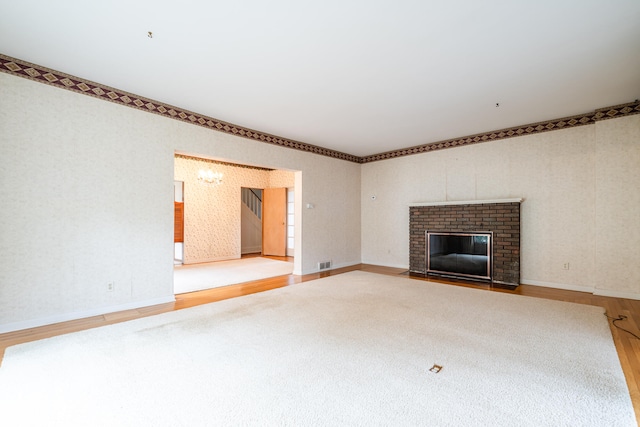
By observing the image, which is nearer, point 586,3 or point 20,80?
point 586,3

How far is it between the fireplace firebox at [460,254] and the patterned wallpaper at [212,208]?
460cm

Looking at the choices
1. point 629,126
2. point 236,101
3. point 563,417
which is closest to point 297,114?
point 236,101

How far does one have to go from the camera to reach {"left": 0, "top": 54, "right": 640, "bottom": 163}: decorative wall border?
3287 mm

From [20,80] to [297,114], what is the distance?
323cm

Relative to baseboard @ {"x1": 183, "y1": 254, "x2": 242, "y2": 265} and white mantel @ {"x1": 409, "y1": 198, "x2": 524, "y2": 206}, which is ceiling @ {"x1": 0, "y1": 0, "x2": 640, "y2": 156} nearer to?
white mantel @ {"x1": 409, "y1": 198, "x2": 524, "y2": 206}

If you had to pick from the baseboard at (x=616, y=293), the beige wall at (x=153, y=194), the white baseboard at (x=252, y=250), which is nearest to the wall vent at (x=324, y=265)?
the beige wall at (x=153, y=194)

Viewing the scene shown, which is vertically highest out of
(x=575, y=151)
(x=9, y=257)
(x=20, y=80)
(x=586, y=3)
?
(x=586, y=3)

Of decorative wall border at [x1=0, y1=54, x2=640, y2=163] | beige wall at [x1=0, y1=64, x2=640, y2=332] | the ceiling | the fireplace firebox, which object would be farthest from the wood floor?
the ceiling

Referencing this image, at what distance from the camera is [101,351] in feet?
8.58

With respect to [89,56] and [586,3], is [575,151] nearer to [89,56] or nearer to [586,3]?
[586,3]

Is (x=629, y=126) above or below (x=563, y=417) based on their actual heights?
above

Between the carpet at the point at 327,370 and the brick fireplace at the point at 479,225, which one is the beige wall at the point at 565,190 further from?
the carpet at the point at 327,370

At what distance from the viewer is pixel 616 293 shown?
440 cm

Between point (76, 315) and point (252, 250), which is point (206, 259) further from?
point (76, 315)
